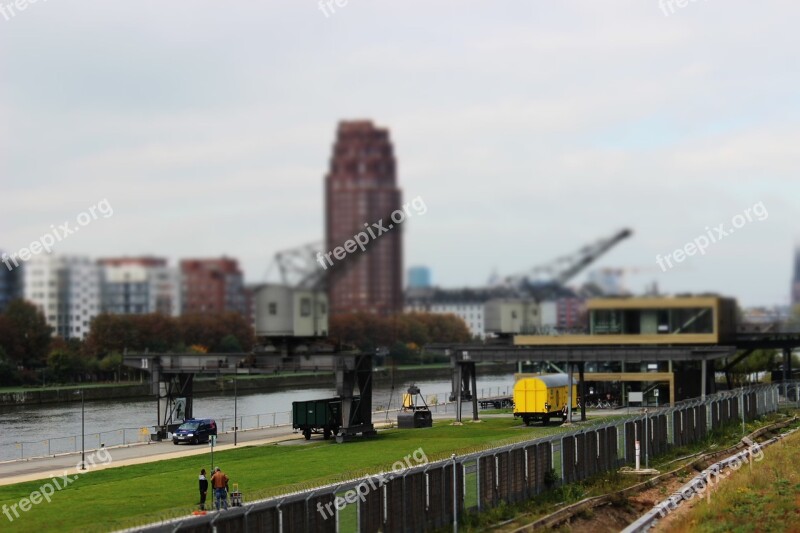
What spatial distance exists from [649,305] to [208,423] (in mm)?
44313

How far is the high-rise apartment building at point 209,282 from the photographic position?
52312mm

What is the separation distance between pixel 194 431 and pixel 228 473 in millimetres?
20406

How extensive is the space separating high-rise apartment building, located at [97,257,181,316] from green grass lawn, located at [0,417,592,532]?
879cm

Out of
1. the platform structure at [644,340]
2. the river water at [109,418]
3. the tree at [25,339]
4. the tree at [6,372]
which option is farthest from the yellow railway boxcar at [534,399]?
the tree at [6,372]

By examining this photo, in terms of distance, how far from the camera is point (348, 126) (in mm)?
55375

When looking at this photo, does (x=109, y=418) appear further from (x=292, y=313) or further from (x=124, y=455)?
(x=124, y=455)

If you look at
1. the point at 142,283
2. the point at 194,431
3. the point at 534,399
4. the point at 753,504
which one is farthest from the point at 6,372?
the point at 753,504

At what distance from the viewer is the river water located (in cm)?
8188

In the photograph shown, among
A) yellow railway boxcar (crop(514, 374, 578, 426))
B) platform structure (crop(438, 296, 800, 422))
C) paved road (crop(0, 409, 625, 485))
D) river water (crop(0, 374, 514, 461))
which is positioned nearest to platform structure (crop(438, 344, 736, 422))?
platform structure (crop(438, 296, 800, 422))

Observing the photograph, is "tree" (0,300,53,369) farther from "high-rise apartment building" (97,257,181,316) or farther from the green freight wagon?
"high-rise apartment building" (97,257,181,316)

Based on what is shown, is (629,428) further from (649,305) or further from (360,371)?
(649,305)

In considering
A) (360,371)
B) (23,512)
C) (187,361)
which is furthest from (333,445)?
(23,512)

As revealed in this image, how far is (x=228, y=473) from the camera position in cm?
5500

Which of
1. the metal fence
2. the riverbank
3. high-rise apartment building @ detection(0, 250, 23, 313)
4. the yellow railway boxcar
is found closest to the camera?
the metal fence
